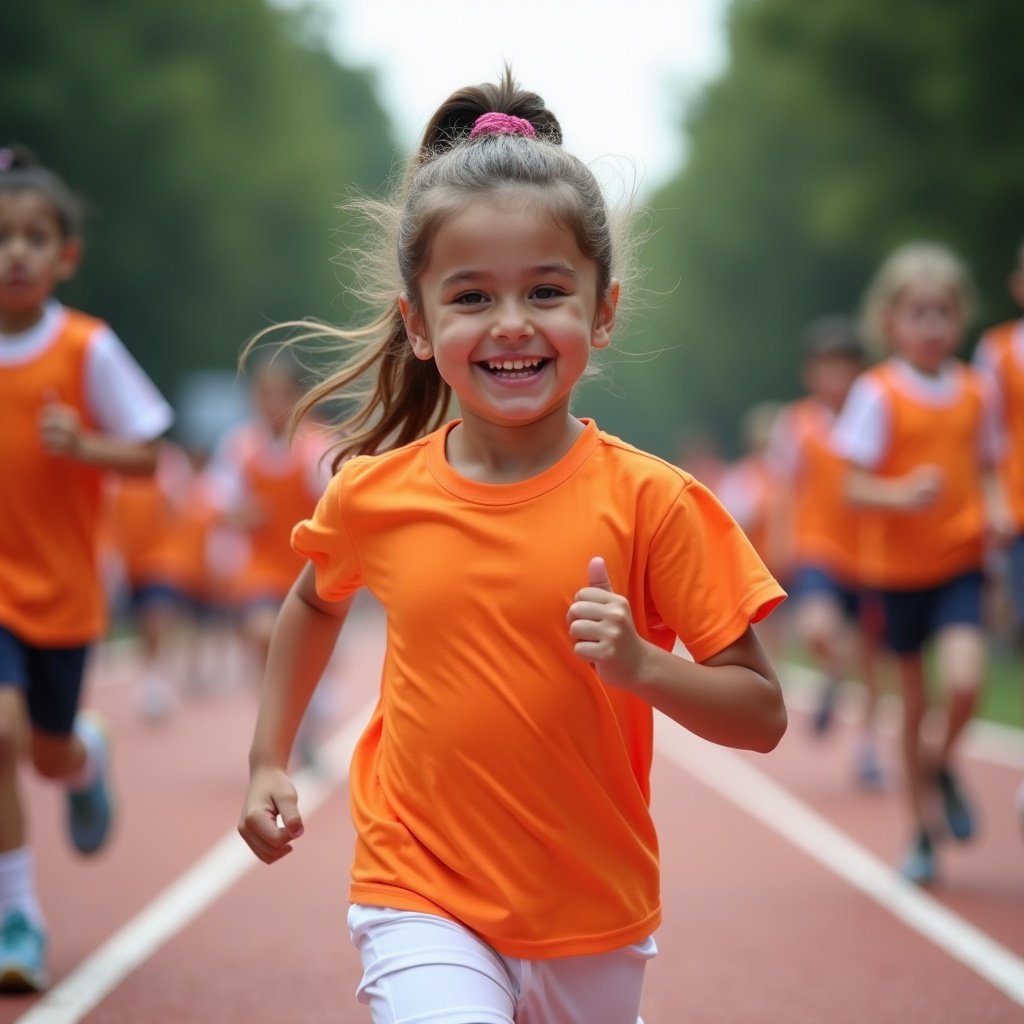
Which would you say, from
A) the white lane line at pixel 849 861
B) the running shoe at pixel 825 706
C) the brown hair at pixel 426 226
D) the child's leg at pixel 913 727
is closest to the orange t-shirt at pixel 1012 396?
the child's leg at pixel 913 727

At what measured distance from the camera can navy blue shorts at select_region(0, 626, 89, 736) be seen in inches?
251

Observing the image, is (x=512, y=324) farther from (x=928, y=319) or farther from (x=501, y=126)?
(x=928, y=319)

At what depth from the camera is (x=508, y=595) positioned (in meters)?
3.73

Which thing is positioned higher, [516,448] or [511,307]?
[511,307]

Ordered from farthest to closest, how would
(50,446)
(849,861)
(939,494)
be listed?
(849,861), (939,494), (50,446)

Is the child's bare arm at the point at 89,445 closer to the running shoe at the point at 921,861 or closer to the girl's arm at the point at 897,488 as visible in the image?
the girl's arm at the point at 897,488

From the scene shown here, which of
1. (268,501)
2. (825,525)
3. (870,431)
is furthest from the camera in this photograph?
(825,525)

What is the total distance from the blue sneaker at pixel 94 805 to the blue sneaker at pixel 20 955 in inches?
47.8

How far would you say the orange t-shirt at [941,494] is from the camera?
816 cm

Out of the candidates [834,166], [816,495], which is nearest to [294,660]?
[816,495]

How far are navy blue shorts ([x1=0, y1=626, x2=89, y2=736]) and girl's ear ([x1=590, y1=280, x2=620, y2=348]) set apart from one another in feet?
9.62

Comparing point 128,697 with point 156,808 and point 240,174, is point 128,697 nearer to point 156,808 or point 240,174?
point 156,808

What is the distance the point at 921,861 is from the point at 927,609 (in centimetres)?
107

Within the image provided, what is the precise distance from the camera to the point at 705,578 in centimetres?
372
